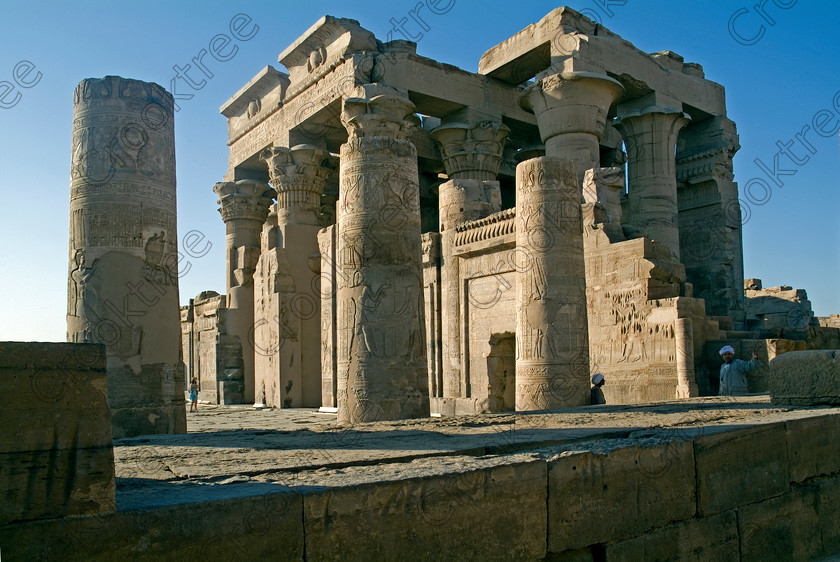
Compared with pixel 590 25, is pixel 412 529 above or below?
below

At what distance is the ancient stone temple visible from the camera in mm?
9820

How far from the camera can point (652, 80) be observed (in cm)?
1881

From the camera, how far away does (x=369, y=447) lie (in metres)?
4.69

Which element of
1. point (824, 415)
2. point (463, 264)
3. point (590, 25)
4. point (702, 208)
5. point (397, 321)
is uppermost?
point (590, 25)

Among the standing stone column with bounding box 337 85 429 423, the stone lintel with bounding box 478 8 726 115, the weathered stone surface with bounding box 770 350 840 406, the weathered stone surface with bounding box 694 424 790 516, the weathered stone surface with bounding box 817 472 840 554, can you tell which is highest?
the stone lintel with bounding box 478 8 726 115

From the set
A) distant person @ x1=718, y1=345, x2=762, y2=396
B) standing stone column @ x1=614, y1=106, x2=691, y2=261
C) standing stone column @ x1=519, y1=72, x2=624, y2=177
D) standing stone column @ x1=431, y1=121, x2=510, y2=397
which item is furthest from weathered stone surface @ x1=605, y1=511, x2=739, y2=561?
standing stone column @ x1=614, y1=106, x2=691, y2=261

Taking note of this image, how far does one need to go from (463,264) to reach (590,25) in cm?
759

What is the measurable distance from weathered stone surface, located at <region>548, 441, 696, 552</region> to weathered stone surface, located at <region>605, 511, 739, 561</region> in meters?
0.06

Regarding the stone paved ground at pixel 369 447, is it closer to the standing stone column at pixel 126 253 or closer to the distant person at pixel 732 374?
the standing stone column at pixel 126 253

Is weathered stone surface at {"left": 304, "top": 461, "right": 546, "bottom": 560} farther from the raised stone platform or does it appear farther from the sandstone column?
the sandstone column

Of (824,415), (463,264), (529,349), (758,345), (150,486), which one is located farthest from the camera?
(463,264)

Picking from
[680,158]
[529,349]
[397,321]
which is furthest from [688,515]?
[680,158]

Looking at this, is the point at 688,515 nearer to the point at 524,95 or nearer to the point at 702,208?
the point at 524,95

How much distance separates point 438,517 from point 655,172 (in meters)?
16.2
